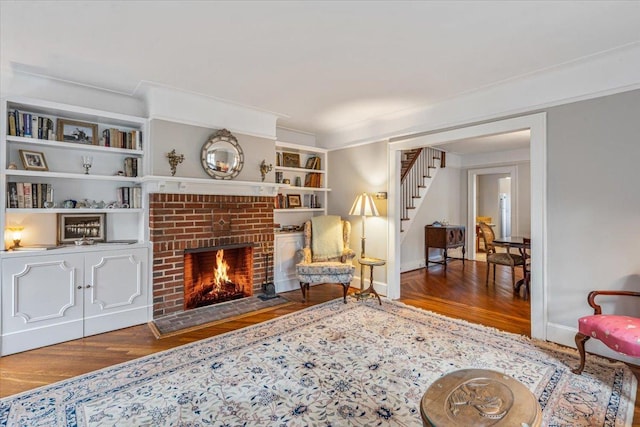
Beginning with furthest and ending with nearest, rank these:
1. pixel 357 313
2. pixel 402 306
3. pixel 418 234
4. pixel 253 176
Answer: pixel 418 234
pixel 253 176
pixel 402 306
pixel 357 313

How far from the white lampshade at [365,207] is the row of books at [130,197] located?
265 cm

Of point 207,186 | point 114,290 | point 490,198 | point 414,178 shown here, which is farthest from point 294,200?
point 490,198

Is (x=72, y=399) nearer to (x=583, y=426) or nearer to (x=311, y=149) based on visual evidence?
Result: (x=583, y=426)

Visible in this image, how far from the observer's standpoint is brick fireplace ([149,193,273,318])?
347cm

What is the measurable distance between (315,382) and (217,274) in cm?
232

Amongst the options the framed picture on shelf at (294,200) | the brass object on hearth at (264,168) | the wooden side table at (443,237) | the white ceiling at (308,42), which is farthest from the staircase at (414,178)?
the brass object on hearth at (264,168)

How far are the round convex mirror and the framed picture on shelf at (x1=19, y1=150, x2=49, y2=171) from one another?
4.88 feet

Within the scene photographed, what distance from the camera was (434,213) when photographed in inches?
267

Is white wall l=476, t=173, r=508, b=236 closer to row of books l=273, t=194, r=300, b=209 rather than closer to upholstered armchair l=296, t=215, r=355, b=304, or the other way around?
upholstered armchair l=296, t=215, r=355, b=304

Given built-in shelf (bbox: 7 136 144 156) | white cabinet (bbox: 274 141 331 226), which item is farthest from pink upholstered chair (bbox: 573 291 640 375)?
built-in shelf (bbox: 7 136 144 156)

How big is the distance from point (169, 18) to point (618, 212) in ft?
12.5

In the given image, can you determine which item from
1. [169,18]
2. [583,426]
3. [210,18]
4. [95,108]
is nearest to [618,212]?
[583,426]

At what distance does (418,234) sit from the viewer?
21.1 ft

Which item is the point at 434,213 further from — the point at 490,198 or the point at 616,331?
the point at 616,331
